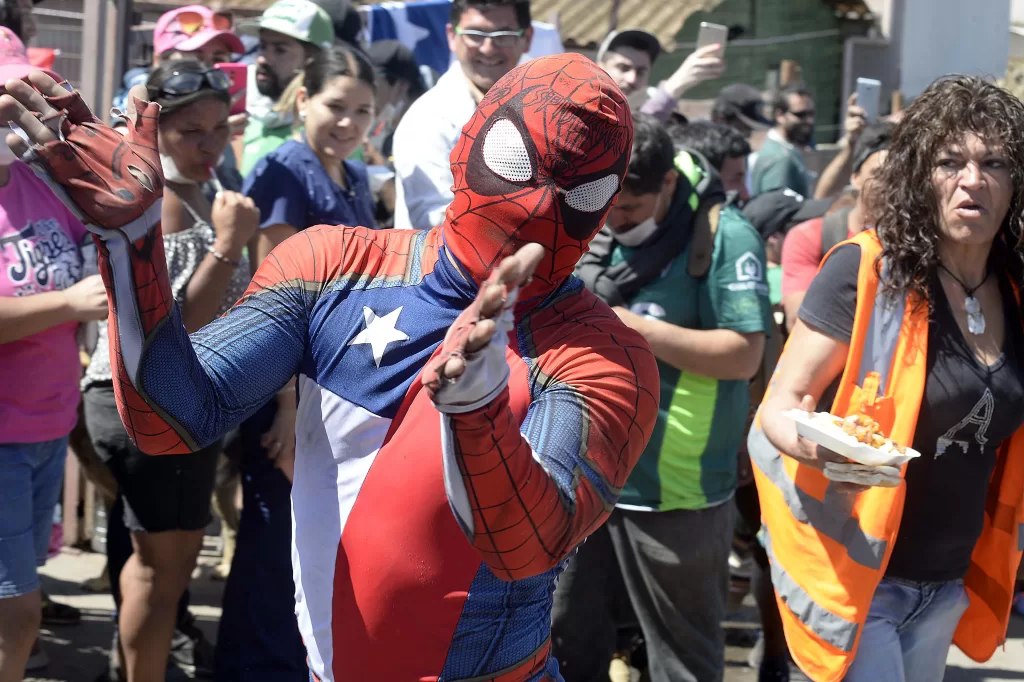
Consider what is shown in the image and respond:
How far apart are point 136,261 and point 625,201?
211 cm

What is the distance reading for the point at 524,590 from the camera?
6.13 feet

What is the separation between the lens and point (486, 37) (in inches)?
165

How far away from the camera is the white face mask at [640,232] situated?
3518mm

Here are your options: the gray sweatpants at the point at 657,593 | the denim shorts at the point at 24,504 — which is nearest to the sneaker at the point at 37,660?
the denim shorts at the point at 24,504

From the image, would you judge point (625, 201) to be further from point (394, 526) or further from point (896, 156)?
point (394, 526)

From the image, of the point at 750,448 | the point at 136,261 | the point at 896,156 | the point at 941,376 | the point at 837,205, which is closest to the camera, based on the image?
the point at 136,261

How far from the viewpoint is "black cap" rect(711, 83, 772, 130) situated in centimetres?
788

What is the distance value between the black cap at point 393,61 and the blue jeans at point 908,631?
4625mm

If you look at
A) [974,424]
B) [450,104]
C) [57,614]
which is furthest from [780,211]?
[57,614]

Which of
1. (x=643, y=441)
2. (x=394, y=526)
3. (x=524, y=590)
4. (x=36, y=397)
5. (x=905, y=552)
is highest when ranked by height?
(x=643, y=441)

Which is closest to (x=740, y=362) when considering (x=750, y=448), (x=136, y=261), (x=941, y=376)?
(x=750, y=448)

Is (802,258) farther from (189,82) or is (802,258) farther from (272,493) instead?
(189,82)

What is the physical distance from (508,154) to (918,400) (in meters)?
1.45

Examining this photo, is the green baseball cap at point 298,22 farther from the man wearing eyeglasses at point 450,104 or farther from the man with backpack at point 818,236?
the man with backpack at point 818,236
